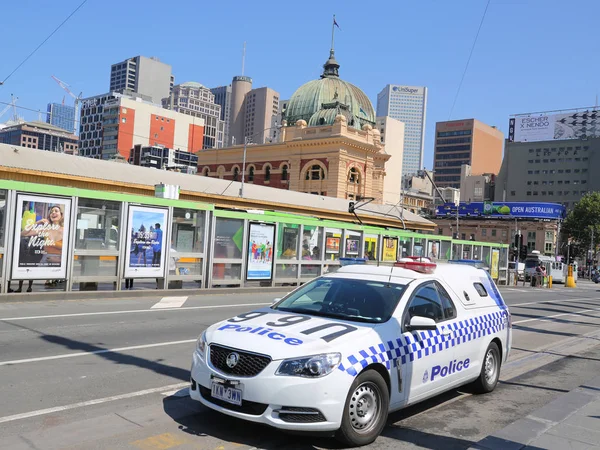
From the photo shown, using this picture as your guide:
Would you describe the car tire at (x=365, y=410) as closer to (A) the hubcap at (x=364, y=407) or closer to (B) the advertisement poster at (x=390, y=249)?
(A) the hubcap at (x=364, y=407)

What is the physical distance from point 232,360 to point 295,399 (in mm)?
679

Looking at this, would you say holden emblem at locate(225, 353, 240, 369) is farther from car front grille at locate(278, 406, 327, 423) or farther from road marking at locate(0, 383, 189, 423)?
road marking at locate(0, 383, 189, 423)

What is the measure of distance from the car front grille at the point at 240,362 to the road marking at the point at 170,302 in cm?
907

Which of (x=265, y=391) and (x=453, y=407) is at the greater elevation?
(x=265, y=391)

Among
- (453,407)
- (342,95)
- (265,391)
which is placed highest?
(342,95)

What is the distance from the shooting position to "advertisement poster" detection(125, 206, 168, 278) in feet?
52.4

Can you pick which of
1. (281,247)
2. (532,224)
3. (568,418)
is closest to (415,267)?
(568,418)

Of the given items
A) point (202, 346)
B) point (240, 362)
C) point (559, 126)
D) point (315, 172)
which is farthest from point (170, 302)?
point (559, 126)

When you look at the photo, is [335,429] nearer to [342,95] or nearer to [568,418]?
[568,418]

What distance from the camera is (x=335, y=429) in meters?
4.88

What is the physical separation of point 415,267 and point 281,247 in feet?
47.9

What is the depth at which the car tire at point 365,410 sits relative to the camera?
4973 millimetres

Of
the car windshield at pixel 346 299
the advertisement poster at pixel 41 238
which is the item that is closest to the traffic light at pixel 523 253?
the advertisement poster at pixel 41 238

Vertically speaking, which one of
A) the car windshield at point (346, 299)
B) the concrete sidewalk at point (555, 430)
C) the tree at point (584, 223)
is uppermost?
the tree at point (584, 223)
